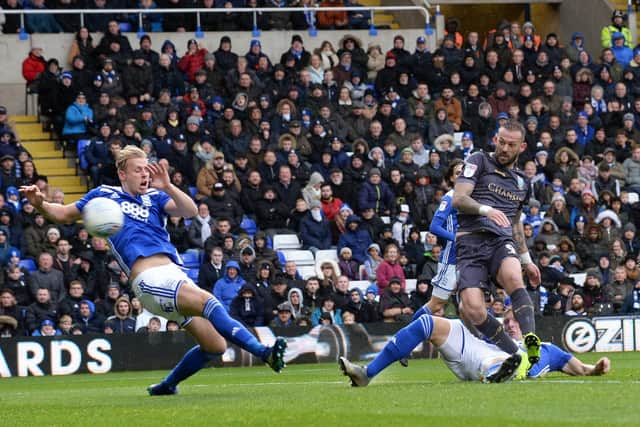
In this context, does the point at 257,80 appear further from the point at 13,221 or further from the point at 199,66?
the point at 13,221

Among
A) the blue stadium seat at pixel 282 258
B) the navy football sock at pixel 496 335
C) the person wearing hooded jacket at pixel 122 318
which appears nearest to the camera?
the navy football sock at pixel 496 335

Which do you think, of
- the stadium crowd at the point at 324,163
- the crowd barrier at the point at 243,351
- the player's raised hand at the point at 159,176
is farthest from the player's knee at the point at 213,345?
the stadium crowd at the point at 324,163

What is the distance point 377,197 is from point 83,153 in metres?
5.55

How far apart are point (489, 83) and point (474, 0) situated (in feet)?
20.2

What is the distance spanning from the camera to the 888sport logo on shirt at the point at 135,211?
1176 centimetres

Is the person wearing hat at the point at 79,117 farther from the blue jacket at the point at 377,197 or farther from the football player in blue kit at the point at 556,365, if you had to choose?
the football player in blue kit at the point at 556,365

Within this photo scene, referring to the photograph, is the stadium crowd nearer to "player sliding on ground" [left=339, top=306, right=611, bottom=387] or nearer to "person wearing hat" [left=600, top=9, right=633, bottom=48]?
"person wearing hat" [left=600, top=9, right=633, bottom=48]

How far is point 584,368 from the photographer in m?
12.2

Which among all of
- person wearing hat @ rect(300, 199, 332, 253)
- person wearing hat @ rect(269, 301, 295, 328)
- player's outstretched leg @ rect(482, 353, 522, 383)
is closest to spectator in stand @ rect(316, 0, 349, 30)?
person wearing hat @ rect(300, 199, 332, 253)

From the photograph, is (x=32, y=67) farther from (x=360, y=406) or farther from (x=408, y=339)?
(x=360, y=406)

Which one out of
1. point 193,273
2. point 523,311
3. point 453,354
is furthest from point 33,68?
point 453,354

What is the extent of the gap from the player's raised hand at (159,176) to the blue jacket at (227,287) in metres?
11.0

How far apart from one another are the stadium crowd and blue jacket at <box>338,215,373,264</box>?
0.04 metres

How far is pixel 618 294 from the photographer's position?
24.5m
